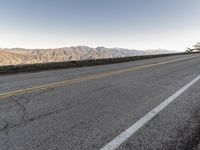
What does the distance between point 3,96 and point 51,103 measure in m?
1.54

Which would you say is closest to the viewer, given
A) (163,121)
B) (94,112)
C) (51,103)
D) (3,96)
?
(163,121)

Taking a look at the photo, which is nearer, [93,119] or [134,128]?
[134,128]

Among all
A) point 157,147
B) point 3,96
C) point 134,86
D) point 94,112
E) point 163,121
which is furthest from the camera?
point 134,86

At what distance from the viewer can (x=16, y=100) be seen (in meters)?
4.82

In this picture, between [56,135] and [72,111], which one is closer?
[56,135]

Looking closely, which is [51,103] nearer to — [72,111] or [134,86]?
[72,111]

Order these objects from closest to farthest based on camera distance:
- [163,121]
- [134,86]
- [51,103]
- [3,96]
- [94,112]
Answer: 1. [163,121]
2. [94,112]
3. [51,103]
4. [3,96]
5. [134,86]

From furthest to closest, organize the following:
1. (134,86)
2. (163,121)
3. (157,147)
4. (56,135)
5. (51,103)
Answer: (134,86)
(51,103)
(163,121)
(56,135)
(157,147)

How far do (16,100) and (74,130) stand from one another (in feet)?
7.72

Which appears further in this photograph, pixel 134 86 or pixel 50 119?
pixel 134 86

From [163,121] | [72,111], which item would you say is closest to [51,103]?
[72,111]

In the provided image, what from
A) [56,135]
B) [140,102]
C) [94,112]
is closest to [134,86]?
[140,102]

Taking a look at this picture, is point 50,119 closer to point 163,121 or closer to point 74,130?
point 74,130

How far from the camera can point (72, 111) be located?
4.01 meters
